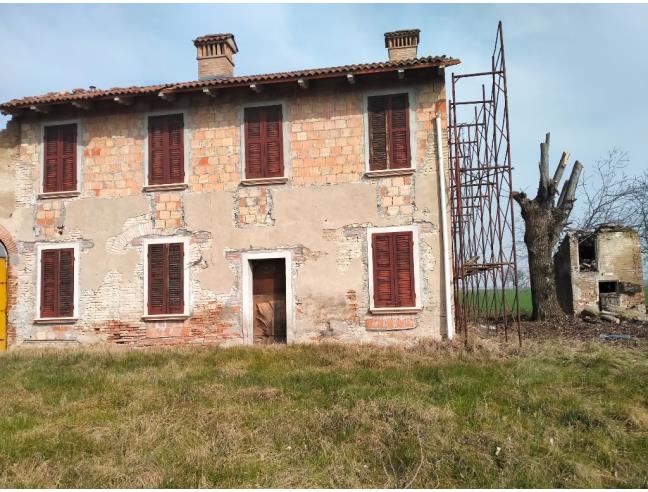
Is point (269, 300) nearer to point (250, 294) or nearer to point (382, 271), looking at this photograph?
point (250, 294)

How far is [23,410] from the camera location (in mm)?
7199

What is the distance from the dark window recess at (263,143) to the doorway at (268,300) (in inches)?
79.1

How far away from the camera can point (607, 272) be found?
17.0 metres

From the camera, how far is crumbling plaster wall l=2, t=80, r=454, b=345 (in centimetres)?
1151

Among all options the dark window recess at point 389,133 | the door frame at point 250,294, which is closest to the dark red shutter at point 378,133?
the dark window recess at point 389,133

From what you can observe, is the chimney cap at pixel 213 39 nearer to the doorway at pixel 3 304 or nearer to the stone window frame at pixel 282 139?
the stone window frame at pixel 282 139

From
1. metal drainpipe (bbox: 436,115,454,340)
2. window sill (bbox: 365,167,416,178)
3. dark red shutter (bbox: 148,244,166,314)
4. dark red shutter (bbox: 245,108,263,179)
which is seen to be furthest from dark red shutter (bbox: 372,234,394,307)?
dark red shutter (bbox: 148,244,166,314)

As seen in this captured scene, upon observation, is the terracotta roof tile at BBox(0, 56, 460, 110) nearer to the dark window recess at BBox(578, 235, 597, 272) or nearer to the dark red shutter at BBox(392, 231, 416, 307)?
the dark red shutter at BBox(392, 231, 416, 307)

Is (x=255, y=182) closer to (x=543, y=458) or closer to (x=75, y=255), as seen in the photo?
(x=75, y=255)

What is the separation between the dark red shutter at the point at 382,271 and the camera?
37.3 ft

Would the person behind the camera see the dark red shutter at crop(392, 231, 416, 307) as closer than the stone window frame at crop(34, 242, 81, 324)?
Yes

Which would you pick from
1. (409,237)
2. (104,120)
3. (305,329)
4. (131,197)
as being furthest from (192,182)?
(409,237)

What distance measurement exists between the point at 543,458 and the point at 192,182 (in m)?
9.43

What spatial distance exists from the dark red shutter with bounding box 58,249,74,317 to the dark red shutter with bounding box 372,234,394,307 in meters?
7.02
